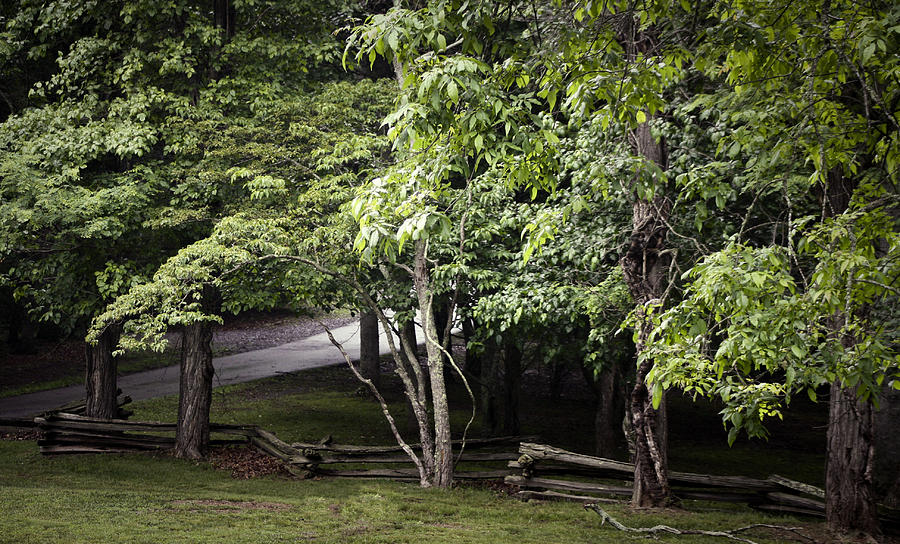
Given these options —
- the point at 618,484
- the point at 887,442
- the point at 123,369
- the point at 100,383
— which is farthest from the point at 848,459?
the point at 123,369

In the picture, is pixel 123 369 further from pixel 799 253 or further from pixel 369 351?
pixel 799 253

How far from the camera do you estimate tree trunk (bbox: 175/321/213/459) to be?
14.6 m

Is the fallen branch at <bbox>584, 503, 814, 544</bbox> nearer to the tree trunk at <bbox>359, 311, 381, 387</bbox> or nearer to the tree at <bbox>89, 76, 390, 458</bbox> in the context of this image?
the tree at <bbox>89, 76, 390, 458</bbox>

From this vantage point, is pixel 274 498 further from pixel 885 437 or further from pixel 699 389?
pixel 885 437

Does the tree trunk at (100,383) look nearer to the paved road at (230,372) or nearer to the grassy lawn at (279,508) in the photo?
the grassy lawn at (279,508)

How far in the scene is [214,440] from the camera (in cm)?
1554

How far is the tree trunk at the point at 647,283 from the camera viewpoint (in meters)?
9.70

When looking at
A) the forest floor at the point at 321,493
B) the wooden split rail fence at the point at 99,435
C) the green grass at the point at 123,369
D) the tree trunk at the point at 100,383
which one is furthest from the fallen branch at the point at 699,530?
the green grass at the point at 123,369

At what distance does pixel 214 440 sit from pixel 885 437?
13.1m

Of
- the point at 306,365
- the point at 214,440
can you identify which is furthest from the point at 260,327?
the point at 214,440

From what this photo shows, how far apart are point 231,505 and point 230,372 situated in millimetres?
16565

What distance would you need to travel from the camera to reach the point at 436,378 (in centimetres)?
1191

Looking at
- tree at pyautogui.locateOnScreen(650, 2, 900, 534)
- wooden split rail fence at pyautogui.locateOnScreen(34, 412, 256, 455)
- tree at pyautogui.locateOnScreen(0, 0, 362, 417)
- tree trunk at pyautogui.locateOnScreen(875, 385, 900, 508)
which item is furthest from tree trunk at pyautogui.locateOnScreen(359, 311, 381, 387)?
tree at pyautogui.locateOnScreen(650, 2, 900, 534)

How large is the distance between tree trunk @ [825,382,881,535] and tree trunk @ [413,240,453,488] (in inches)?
228
